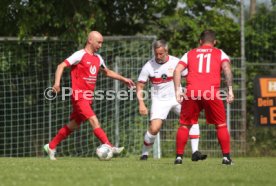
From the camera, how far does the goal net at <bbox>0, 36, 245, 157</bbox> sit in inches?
679

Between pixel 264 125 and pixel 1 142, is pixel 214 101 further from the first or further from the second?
pixel 1 142

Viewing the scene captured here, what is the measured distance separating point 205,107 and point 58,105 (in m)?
7.91

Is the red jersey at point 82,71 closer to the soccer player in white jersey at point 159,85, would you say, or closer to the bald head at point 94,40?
the bald head at point 94,40

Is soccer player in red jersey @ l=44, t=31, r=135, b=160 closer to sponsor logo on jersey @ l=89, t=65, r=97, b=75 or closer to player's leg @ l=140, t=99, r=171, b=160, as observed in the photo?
sponsor logo on jersey @ l=89, t=65, r=97, b=75

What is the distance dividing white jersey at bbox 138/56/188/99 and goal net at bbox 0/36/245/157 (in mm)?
3970

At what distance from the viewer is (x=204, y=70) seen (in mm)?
9953

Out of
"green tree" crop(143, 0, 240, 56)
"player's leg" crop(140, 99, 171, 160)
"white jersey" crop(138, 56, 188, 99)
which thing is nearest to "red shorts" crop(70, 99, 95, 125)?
"white jersey" crop(138, 56, 188, 99)

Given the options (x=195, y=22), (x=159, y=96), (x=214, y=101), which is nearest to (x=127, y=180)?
(x=214, y=101)

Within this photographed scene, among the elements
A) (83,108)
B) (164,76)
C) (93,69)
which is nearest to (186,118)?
(83,108)

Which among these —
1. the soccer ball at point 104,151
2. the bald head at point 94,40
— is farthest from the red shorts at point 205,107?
the bald head at point 94,40

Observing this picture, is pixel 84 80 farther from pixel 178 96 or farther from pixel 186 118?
pixel 186 118

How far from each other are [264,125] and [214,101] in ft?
22.9

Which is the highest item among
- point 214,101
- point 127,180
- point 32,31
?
point 32,31

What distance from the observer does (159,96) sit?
1319cm
